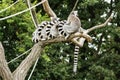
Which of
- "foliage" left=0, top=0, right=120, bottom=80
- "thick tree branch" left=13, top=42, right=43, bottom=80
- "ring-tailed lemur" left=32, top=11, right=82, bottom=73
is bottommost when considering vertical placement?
"foliage" left=0, top=0, right=120, bottom=80

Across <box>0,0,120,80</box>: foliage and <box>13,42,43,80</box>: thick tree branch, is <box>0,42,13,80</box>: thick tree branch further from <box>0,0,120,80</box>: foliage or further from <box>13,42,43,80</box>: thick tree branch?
<box>0,0,120,80</box>: foliage

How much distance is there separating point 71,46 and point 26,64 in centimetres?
715

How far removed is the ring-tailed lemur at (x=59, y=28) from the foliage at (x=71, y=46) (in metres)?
4.21

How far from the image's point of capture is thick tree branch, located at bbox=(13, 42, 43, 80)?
21.1ft

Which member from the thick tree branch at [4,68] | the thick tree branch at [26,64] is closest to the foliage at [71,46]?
the thick tree branch at [26,64]

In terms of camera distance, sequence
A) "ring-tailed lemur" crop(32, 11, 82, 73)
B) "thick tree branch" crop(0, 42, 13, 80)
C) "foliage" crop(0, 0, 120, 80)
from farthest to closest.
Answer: "foliage" crop(0, 0, 120, 80) < "ring-tailed lemur" crop(32, 11, 82, 73) < "thick tree branch" crop(0, 42, 13, 80)

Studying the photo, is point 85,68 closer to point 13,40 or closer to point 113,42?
point 113,42

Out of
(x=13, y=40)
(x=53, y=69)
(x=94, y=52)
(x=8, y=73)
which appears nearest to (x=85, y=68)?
(x=94, y=52)

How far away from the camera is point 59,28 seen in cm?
664

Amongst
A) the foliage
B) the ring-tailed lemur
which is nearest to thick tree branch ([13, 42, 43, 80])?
the ring-tailed lemur

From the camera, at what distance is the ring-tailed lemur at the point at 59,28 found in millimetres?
6426

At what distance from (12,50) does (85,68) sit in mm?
2484

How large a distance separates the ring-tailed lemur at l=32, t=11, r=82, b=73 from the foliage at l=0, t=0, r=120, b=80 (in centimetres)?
421

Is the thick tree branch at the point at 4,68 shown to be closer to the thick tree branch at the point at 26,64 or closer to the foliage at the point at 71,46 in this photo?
the thick tree branch at the point at 26,64
